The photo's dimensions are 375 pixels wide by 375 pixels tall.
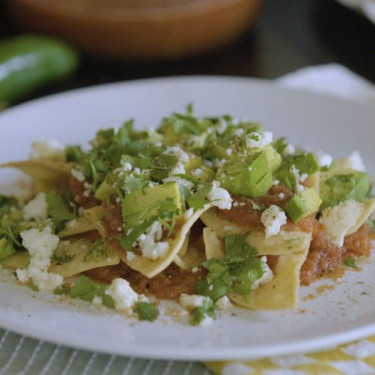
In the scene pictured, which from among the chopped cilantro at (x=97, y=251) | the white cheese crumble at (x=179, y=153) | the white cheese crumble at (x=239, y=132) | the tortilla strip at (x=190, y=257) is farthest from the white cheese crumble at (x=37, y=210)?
the white cheese crumble at (x=239, y=132)

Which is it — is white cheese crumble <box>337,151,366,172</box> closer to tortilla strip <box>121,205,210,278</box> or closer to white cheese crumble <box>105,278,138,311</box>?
tortilla strip <box>121,205,210,278</box>

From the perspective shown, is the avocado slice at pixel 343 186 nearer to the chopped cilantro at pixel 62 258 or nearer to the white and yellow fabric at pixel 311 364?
the white and yellow fabric at pixel 311 364

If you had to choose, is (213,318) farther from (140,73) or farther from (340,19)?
(340,19)

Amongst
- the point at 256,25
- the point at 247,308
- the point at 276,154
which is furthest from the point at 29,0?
the point at 247,308

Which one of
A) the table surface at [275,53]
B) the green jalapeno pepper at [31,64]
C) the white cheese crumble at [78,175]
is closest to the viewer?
the white cheese crumble at [78,175]

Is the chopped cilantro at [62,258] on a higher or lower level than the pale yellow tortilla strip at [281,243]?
lower

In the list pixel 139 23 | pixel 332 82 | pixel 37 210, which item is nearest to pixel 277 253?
pixel 37 210

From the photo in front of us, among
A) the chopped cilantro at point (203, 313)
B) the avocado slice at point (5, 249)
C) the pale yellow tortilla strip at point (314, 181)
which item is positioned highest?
the pale yellow tortilla strip at point (314, 181)
